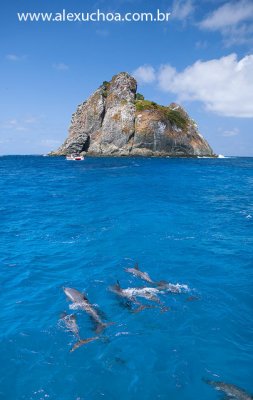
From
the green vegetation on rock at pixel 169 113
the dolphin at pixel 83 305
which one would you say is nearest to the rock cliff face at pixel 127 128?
the green vegetation on rock at pixel 169 113

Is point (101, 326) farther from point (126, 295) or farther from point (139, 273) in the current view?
point (139, 273)

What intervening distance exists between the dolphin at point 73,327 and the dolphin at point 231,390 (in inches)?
170

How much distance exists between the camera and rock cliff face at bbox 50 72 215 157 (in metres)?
120

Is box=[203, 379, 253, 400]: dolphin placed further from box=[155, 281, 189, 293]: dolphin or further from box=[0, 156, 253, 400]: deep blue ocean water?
box=[155, 281, 189, 293]: dolphin

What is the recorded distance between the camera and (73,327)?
41.3 feet

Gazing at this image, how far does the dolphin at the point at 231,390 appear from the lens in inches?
→ 363

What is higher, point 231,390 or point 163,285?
point 163,285

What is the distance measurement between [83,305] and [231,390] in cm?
670

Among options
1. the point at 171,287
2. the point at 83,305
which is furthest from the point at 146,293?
the point at 83,305

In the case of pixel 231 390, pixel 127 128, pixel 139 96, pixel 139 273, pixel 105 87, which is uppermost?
pixel 105 87

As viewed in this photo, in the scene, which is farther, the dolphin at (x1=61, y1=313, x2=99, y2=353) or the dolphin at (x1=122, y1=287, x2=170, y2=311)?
the dolphin at (x1=122, y1=287, x2=170, y2=311)

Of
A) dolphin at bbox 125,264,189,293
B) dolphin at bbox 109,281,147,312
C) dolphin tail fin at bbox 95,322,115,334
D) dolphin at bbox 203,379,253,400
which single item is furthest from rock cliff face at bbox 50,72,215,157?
dolphin at bbox 203,379,253,400

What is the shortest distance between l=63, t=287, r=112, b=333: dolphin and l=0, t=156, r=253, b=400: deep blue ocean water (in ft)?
1.16

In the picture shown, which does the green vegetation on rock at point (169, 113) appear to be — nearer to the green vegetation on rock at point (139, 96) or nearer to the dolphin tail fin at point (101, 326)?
the green vegetation on rock at point (139, 96)
